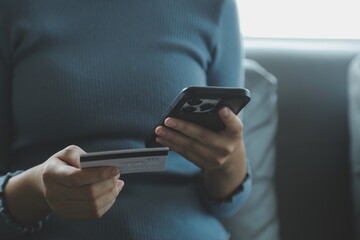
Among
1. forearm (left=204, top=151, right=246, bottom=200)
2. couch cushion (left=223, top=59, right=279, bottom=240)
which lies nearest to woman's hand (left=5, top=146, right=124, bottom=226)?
forearm (left=204, top=151, right=246, bottom=200)

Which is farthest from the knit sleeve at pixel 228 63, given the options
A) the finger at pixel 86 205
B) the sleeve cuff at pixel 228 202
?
the finger at pixel 86 205

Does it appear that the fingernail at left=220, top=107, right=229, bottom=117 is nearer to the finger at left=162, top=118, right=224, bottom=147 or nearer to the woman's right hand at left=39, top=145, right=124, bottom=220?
the finger at left=162, top=118, right=224, bottom=147

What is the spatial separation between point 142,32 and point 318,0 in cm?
62

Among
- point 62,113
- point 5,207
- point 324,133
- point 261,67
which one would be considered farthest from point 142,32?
point 324,133

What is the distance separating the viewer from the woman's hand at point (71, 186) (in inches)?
19.2

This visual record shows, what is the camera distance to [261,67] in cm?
106

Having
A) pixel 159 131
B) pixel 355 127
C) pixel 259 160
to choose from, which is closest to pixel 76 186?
→ pixel 159 131

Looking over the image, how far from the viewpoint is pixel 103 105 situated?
2.10 ft

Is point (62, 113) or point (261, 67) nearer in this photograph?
point (62, 113)

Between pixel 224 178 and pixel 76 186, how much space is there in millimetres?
301

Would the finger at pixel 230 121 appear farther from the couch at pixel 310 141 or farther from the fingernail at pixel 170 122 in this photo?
the couch at pixel 310 141

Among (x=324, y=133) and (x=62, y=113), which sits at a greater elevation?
(x=62, y=113)

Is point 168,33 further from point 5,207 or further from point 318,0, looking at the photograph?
point 318,0

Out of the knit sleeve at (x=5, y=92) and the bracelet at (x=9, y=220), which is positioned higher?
the knit sleeve at (x=5, y=92)
